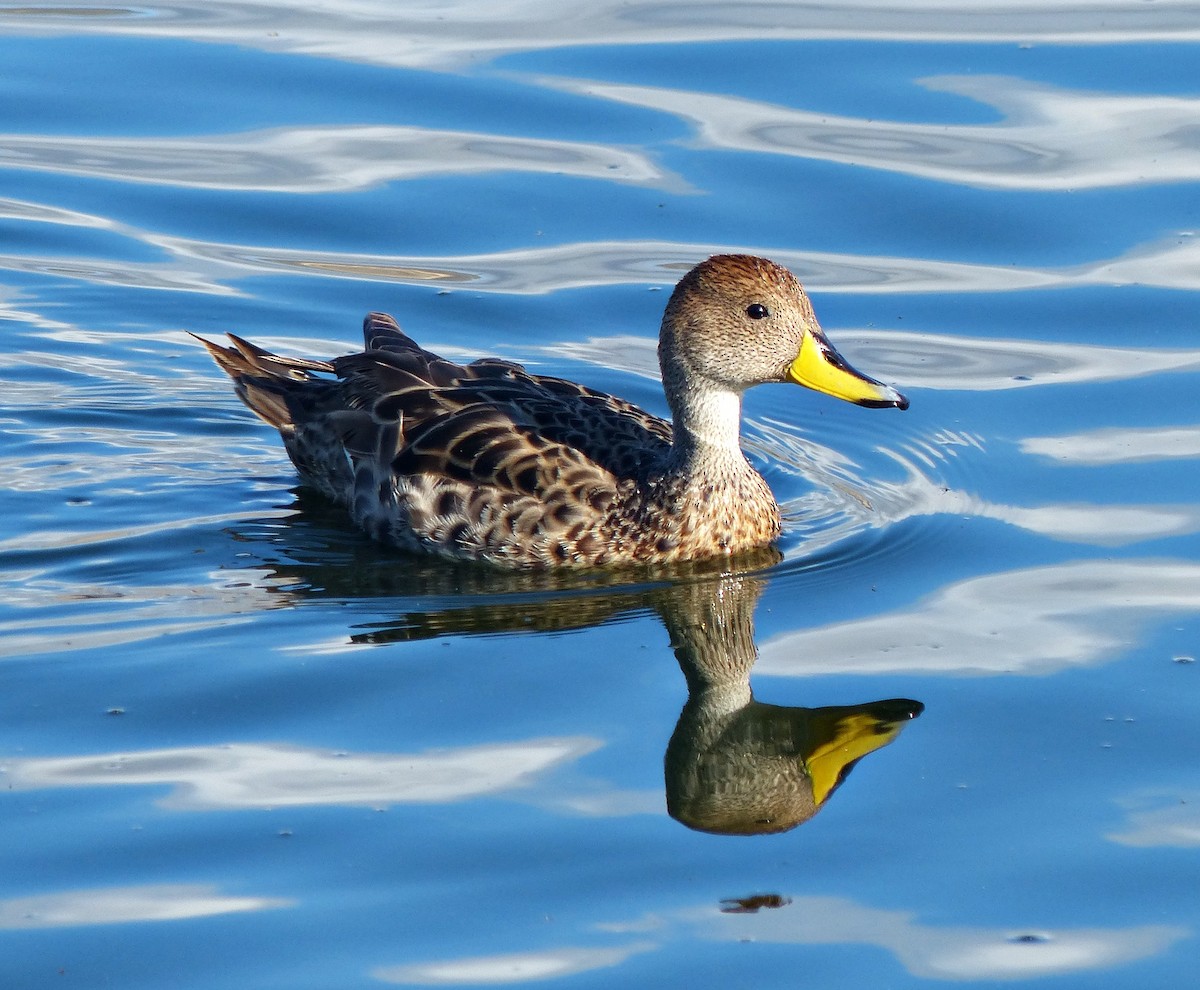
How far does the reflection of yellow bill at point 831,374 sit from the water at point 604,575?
68 centimetres

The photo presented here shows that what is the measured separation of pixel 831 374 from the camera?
9211mm

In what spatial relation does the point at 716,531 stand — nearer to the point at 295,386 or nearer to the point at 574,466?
the point at 574,466

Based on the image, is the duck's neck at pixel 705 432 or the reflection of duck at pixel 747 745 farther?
the duck's neck at pixel 705 432

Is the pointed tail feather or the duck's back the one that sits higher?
the pointed tail feather

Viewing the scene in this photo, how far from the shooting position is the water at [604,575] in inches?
247

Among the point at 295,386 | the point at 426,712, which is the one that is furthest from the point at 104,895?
the point at 295,386

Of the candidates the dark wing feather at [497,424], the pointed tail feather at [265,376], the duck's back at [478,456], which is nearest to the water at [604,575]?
the duck's back at [478,456]

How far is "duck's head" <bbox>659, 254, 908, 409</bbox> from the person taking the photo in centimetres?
912

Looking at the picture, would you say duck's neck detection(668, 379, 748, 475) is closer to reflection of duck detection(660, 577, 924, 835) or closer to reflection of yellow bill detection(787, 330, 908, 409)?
reflection of yellow bill detection(787, 330, 908, 409)

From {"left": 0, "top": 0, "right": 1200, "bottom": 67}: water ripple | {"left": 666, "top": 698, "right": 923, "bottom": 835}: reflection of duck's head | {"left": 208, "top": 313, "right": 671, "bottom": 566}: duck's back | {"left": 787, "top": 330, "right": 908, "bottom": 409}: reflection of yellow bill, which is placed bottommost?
{"left": 666, "top": 698, "right": 923, "bottom": 835}: reflection of duck's head

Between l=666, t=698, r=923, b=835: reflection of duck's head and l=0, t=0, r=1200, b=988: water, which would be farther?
l=666, t=698, r=923, b=835: reflection of duck's head

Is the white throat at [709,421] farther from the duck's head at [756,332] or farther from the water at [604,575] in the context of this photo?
the water at [604,575]

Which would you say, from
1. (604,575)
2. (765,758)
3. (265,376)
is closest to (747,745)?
(765,758)

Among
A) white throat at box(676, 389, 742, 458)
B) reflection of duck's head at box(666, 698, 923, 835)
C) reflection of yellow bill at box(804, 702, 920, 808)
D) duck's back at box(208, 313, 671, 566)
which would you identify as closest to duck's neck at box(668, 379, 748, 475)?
white throat at box(676, 389, 742, 458)
